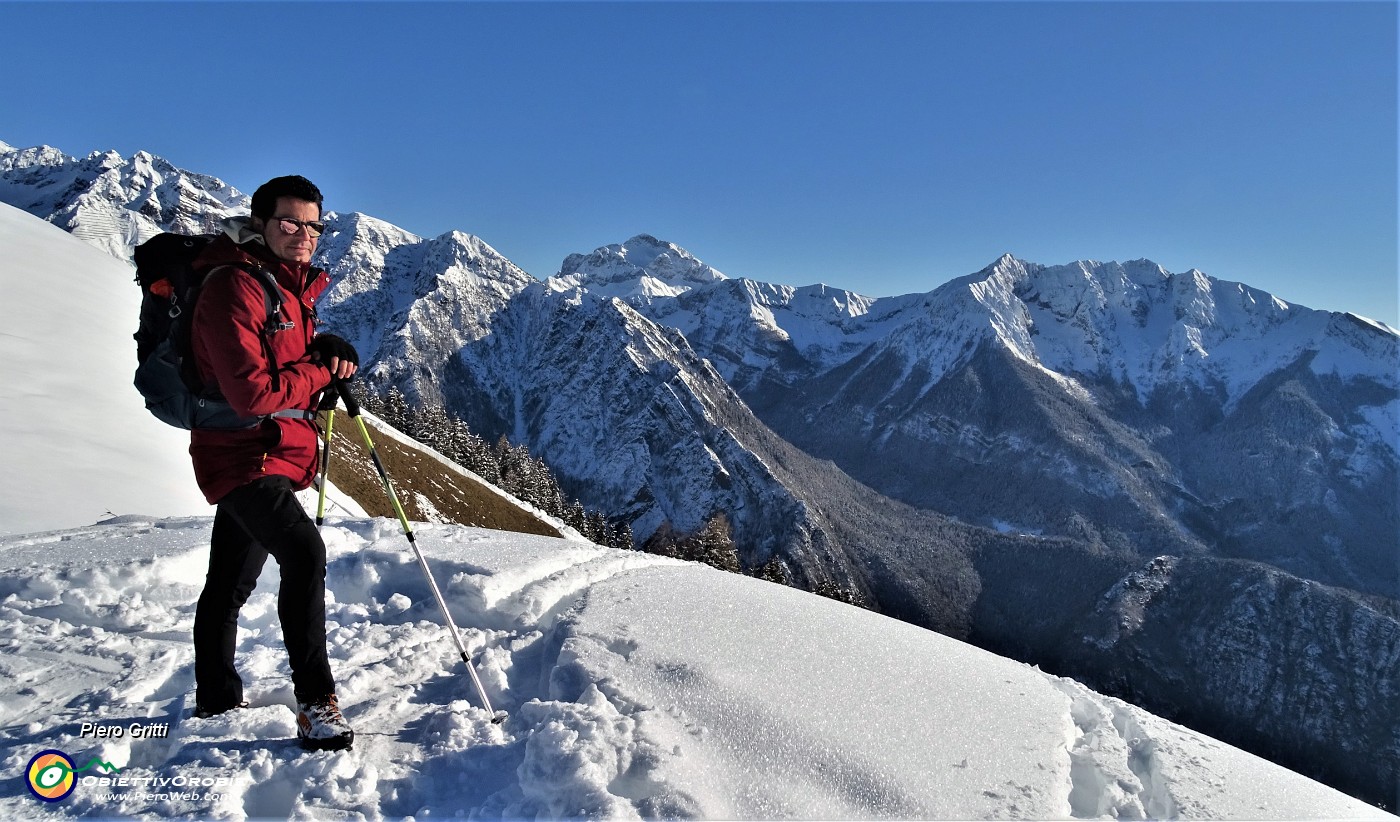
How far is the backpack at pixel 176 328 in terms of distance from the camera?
4.22 meters

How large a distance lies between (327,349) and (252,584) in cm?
178

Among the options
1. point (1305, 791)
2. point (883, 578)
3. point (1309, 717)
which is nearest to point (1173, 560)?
point (1309, 717)

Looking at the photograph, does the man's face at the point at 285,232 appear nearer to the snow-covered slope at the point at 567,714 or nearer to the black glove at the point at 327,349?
the black glove at the point at 327,349

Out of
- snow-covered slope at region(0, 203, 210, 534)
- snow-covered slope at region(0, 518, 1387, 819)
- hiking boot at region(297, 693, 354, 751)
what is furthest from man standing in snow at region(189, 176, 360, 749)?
snow-covered slope at region(0, 203, 210, 534)

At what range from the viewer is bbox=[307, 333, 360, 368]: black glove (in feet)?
15.5

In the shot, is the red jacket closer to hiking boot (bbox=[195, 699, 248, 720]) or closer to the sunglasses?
the sunglasses

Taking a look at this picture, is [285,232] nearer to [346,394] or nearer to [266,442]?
[346,394]

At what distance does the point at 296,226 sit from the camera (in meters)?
4.58

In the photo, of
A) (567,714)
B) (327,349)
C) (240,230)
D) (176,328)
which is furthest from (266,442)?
(567,714)

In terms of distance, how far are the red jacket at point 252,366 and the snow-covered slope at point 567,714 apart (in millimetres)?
1703

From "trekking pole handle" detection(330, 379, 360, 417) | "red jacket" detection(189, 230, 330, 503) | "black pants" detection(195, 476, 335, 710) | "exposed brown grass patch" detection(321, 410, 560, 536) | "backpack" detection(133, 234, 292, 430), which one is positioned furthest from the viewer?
"exposed brown grass patch" detection(321, 410, 560, 536)

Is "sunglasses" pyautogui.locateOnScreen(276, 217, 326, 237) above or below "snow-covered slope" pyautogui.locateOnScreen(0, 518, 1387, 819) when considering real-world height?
above

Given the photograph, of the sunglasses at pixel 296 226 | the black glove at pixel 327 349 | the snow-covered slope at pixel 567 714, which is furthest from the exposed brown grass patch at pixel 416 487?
the sunglasses at pixel 296 226

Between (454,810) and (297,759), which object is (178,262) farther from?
(454,810)
